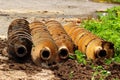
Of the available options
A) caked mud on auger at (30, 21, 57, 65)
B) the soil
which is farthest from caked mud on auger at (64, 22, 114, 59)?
caked mud on auger at (30, 21, 57, 65)

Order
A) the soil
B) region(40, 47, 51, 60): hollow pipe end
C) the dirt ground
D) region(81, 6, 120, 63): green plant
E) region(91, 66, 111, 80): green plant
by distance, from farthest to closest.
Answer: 1. region(81, 6, 120, 63): green plant
2. region(40, 47, 51, 60): hollow pipe end
3. the dirt ground
4. the soil
5. region(91, 66, 111, 80): green plant

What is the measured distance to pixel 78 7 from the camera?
21.2m

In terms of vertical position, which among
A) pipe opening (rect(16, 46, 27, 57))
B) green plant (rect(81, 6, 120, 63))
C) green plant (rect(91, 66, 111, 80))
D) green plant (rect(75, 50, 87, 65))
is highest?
green plant (rect(81, 6, 120, 63))

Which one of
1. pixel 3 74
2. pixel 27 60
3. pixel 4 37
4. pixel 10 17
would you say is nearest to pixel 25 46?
pixel 27 60

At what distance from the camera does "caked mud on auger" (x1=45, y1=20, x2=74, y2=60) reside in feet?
31.7

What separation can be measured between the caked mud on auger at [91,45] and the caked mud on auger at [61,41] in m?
0.32

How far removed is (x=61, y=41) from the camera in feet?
32.9

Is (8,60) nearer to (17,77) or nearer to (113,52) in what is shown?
(17,77)

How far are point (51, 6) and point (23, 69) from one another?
11.6m

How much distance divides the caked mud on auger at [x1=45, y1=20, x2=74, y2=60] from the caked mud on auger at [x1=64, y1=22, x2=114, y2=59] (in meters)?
0.32

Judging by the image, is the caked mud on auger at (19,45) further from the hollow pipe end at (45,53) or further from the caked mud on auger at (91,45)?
the caked mud on auger at (91,45)

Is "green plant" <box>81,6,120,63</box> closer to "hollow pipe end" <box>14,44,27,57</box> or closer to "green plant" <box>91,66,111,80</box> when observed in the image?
"green plant" <box>91,66,111,80</box>

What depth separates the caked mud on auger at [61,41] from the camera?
967 cm

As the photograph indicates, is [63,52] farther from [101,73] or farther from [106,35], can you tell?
[106,35]
